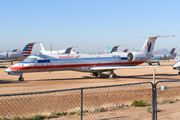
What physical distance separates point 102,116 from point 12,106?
512cm

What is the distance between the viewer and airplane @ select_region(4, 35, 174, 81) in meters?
21.4

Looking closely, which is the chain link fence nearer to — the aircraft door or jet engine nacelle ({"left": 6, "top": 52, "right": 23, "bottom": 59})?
the aircraft door

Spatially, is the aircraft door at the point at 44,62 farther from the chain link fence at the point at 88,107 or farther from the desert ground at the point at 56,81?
the chain link fence at the point at 88,107

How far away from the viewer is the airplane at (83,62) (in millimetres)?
21422

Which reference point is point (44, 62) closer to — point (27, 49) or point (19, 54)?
point (27, 49)

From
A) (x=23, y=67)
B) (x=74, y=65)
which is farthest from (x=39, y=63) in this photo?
(x=74, y=65)

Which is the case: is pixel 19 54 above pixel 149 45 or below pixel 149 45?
below

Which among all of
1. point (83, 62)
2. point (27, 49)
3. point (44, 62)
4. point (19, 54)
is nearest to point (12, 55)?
point (19, 54)

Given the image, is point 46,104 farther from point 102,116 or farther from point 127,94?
point 127,94

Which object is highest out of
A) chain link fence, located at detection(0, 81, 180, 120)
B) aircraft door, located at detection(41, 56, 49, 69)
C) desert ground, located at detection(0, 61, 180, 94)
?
aircraft door, located at detection(41, 56, 49, 69)

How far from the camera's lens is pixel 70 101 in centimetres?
1197

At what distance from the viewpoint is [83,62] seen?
80.8 ft

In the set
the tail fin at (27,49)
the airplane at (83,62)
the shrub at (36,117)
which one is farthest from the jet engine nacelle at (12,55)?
the shrub at (36,117)

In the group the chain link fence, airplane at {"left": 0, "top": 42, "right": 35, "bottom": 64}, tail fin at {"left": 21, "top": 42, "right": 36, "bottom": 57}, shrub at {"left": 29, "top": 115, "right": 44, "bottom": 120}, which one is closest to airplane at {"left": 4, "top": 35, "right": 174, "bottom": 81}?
the chain link fence
